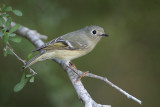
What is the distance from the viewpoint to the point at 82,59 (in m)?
4.26

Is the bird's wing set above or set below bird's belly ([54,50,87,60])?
above

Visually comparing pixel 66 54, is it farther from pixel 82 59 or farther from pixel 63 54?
pixel 82 59

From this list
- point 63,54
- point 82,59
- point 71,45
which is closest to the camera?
point 63,54

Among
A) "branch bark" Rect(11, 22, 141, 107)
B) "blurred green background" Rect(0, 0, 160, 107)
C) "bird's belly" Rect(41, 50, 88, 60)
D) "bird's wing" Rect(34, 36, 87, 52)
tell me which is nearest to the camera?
"branch bark" Rect(11, 22, 141, 107)

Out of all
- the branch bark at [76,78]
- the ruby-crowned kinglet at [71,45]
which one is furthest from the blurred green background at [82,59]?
the ruby-crowned kinglet at [71,45]

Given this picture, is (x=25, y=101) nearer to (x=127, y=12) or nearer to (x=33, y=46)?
(x=33, y=46)

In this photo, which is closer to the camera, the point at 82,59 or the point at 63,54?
the point at 63,54

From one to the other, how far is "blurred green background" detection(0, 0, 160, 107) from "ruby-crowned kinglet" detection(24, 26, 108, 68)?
0.91 feet

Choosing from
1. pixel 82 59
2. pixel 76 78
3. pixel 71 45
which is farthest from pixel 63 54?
pixel 82 59

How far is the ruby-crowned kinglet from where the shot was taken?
3.13m

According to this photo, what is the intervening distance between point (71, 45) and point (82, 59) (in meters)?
0.90

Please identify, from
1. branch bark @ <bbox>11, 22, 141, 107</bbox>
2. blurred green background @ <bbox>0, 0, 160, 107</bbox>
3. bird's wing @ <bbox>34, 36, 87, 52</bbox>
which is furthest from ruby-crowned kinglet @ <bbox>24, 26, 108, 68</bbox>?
blurred green background @ <bbox>0, 0, 160, 107</bbox>

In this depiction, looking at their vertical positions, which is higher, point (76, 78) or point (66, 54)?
point (66, 54)

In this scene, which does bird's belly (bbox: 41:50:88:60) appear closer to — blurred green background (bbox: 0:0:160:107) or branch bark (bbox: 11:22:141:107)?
branch bark (bbox: 11:22:141:107)
